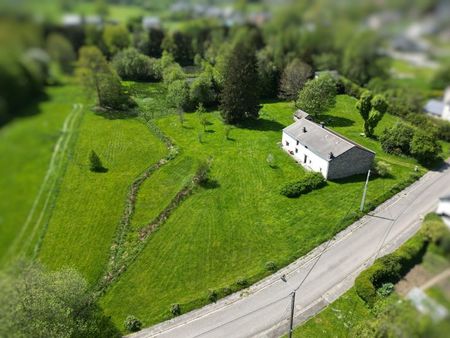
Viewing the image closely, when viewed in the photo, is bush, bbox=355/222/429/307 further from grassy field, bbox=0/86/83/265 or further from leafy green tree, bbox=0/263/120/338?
grassy field, bbox=0/86/83/265

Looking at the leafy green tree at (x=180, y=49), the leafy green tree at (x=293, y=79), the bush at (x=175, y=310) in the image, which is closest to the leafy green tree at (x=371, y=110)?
the leafy green tree at (x=293, y=79)

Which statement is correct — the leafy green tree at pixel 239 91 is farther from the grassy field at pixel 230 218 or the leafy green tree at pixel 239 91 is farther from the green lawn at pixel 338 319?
the green lawn at pixel 338 319

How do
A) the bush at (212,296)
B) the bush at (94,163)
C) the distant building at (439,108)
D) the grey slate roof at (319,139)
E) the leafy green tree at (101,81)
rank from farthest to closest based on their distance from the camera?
the distant building at (439,108)
the leafy green tree at (101,81)
the bush at (94,163)
the grey slate roof at (319,139)
the bush at (212,296)

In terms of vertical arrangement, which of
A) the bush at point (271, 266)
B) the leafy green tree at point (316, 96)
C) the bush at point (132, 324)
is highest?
the leafy green tree at point (316, 96)

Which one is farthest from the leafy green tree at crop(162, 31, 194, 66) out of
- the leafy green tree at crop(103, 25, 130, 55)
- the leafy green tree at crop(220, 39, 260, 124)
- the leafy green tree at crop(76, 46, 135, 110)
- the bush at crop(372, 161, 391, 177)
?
the bush at crop(372, 161, 391, 177)

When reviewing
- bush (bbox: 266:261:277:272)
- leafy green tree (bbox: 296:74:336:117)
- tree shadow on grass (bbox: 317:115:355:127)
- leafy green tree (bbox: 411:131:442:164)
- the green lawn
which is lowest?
the green lawn

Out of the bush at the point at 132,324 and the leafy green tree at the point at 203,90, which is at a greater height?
the leafy green tree at the point at 203,90

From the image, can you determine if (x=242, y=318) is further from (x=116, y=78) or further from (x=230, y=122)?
(x=116, y=78)
